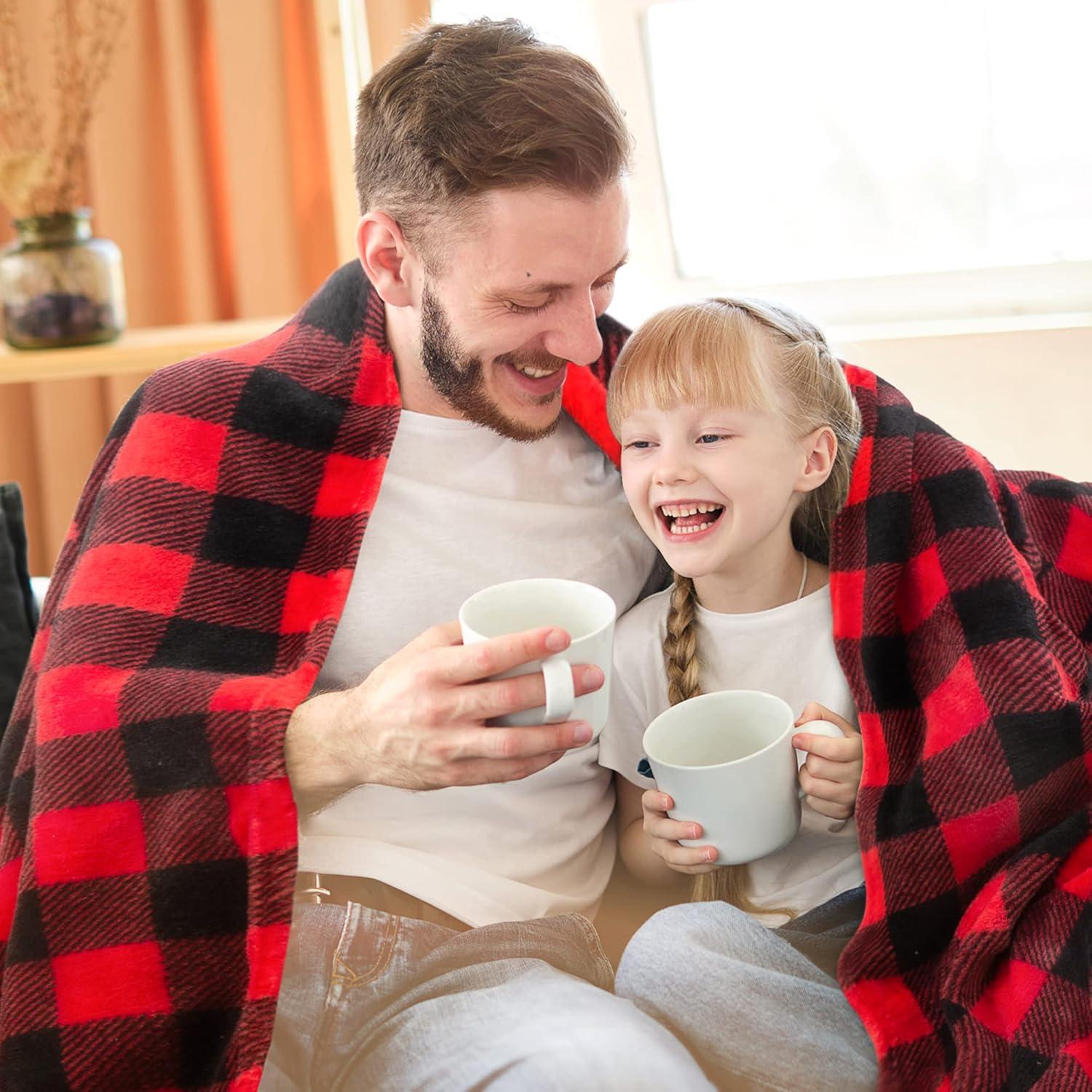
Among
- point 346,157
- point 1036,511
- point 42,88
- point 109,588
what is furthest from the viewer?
point 42,88

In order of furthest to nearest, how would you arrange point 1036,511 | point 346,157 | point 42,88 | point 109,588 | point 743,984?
1. point 42,88
2. point 346,157
3. point 1036,511
4. point 109,588
5. point 743,984

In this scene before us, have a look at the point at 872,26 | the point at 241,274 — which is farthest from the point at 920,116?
the point at 241,274

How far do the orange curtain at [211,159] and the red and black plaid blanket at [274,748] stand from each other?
108cm

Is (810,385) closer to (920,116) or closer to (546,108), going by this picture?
(546,108)

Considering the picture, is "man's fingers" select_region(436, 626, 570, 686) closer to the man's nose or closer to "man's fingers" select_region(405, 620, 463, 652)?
"man's fingers" select_region(405, 620, 463, 652)

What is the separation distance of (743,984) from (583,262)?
628 millimetres

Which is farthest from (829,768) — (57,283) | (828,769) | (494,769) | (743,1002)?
(57,283)

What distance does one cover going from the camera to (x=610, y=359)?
132 cm

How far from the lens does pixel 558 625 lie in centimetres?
94

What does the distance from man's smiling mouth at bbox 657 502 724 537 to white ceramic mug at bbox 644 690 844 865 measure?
16cm

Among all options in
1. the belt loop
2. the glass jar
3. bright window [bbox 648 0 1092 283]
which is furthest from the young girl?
the glass jar

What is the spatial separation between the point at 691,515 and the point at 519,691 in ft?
1.22

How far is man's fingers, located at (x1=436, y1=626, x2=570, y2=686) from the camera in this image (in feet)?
2.66

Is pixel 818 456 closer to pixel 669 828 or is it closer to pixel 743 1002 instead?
pixel 669 828
